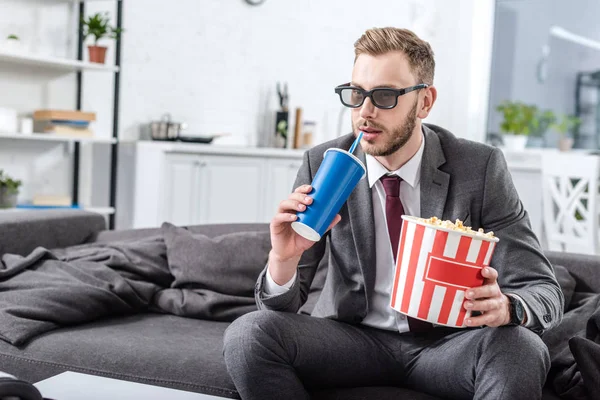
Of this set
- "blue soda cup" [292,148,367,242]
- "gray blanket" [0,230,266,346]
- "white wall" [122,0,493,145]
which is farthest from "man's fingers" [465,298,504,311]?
"white wall" [122,0,493,145]

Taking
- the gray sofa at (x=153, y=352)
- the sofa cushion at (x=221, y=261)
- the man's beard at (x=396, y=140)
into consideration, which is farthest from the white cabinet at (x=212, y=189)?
the man's beard at (x=396, y=140)

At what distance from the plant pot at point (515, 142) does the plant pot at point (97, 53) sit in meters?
3.27

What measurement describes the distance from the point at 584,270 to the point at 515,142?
4057 mm

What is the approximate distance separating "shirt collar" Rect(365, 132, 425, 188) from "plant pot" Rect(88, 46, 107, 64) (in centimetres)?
277

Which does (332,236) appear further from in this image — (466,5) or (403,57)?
(466,5)

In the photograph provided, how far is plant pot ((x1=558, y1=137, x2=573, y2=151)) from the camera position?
232 inches

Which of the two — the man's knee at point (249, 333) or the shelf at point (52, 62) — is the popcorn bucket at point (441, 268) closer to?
the man's knee at point (249, 333)

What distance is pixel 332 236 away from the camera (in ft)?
6.08

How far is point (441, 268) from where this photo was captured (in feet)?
4.30

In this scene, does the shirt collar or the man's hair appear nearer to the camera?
the man's hair

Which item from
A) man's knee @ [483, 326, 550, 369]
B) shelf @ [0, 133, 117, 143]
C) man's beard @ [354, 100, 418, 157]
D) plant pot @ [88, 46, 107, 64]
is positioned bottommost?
man's knee @ [483, 326, 550, 369]

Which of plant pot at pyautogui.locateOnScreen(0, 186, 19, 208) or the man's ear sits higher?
the man's ear

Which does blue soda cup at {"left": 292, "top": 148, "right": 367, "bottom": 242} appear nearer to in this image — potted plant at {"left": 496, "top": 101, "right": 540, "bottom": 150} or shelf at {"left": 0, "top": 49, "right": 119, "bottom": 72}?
shelf at {"left": 0, "top": 49, "right": 119, "bottom": 72}

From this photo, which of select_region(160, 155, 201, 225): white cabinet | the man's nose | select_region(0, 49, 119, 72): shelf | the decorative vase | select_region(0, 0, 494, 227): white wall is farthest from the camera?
the decorative vase
